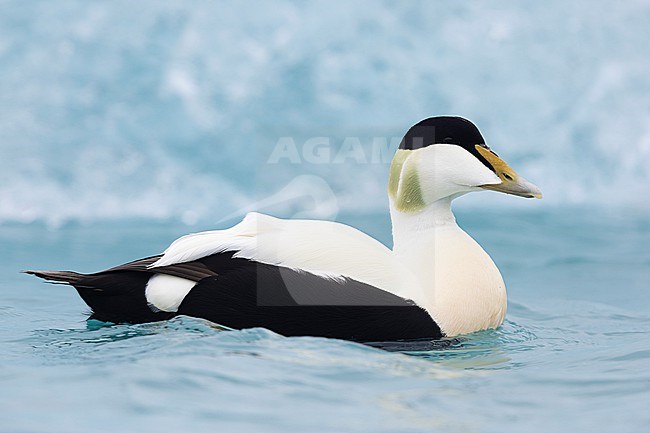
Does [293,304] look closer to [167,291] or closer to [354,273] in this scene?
[354,273]

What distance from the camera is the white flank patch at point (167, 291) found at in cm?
371

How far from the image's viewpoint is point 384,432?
2795 mm

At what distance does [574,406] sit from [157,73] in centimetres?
502

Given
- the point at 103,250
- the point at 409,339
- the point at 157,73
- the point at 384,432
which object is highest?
the point at 157,73

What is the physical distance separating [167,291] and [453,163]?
1040mm

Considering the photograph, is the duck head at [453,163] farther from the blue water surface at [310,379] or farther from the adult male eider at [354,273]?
the blue water surface at [310,379]

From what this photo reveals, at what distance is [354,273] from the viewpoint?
3.63 metres

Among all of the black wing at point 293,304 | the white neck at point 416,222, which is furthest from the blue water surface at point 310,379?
the white neck at point 416,222

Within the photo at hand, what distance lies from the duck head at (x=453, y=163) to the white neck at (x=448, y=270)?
0.12m

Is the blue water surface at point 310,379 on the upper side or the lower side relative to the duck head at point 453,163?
lower

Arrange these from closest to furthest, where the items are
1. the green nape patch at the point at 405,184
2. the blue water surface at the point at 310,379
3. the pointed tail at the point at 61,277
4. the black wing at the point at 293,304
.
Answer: the blue water surface at the point at 310,379 < the black wing at the point at 293,304 < the pointed tail at the point at 61,277 < the green nape patch at the point at 405,184

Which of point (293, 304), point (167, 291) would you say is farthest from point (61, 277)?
point (293, 304)

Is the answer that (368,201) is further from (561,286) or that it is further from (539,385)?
(539,385)

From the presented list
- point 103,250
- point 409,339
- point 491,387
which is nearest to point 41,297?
point 103,250
